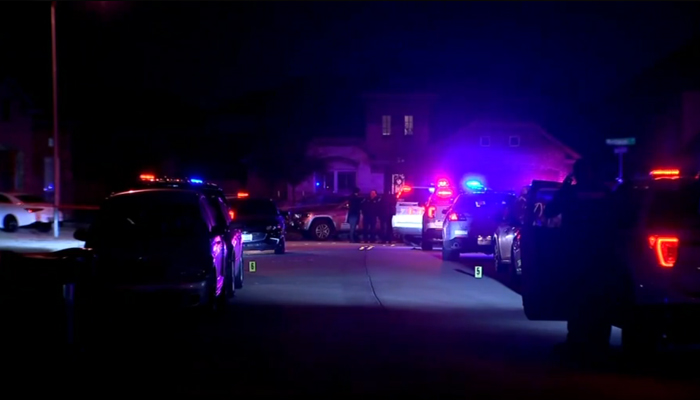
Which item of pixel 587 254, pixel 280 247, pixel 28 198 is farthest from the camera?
pixel 28 198

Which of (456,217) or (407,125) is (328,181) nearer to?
(407,125)

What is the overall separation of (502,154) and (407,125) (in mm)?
5546

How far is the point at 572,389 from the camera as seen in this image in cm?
848

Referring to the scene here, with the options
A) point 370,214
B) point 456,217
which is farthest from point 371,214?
point 456,217

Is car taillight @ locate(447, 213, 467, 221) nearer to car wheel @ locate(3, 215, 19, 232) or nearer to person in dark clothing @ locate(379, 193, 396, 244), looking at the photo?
person in dark clothing @ locate(379, 193, 396, 244)

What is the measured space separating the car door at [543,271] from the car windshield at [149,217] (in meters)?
4.47

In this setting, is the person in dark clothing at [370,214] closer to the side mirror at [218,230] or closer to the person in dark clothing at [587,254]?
the side mirror at [218,230]

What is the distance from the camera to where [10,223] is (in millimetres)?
31750

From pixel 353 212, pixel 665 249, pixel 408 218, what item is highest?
pixel 665 249

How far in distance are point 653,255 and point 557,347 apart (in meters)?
1.91

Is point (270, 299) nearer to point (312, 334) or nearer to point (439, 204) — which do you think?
point (312, 334)

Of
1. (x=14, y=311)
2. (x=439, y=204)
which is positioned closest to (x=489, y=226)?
(x=439, y=204)

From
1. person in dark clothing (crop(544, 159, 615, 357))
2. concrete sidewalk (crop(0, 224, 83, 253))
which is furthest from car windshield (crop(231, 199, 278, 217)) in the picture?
person in dark clothing (crop(544, 159, 615, 357))

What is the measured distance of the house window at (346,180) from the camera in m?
48.0
